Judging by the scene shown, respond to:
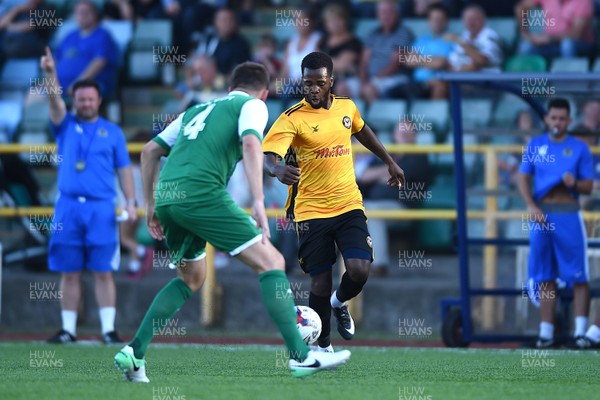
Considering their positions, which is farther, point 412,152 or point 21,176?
point 21,176

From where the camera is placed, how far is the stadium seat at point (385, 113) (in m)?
14.8

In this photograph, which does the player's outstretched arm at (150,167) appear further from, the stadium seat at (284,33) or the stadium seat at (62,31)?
the stadium seat at (62,31)

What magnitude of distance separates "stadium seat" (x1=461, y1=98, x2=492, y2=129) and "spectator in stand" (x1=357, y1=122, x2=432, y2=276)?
2.01 feet

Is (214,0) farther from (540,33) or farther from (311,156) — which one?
(311,156)

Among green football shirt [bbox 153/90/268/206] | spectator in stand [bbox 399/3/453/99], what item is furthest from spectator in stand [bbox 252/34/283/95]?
green football shirt [bbox 153/90/268/206]

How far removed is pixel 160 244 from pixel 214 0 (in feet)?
14.5

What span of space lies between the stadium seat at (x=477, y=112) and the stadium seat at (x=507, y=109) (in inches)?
5.0

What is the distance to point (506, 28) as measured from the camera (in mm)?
15875

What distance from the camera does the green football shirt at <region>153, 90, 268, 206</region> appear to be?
7.35m

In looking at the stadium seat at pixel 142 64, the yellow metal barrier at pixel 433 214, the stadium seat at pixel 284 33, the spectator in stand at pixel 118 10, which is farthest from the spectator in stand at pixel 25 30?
the yellow metal barrier at pixel 433 214

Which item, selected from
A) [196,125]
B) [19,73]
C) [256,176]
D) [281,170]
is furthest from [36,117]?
[256,176]

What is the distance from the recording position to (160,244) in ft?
47.1

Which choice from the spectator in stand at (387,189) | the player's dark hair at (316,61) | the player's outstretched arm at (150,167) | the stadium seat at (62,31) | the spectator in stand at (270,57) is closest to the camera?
the player's outstretched arm at (150,167)

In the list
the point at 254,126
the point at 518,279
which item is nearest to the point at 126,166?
the point at 518,279
